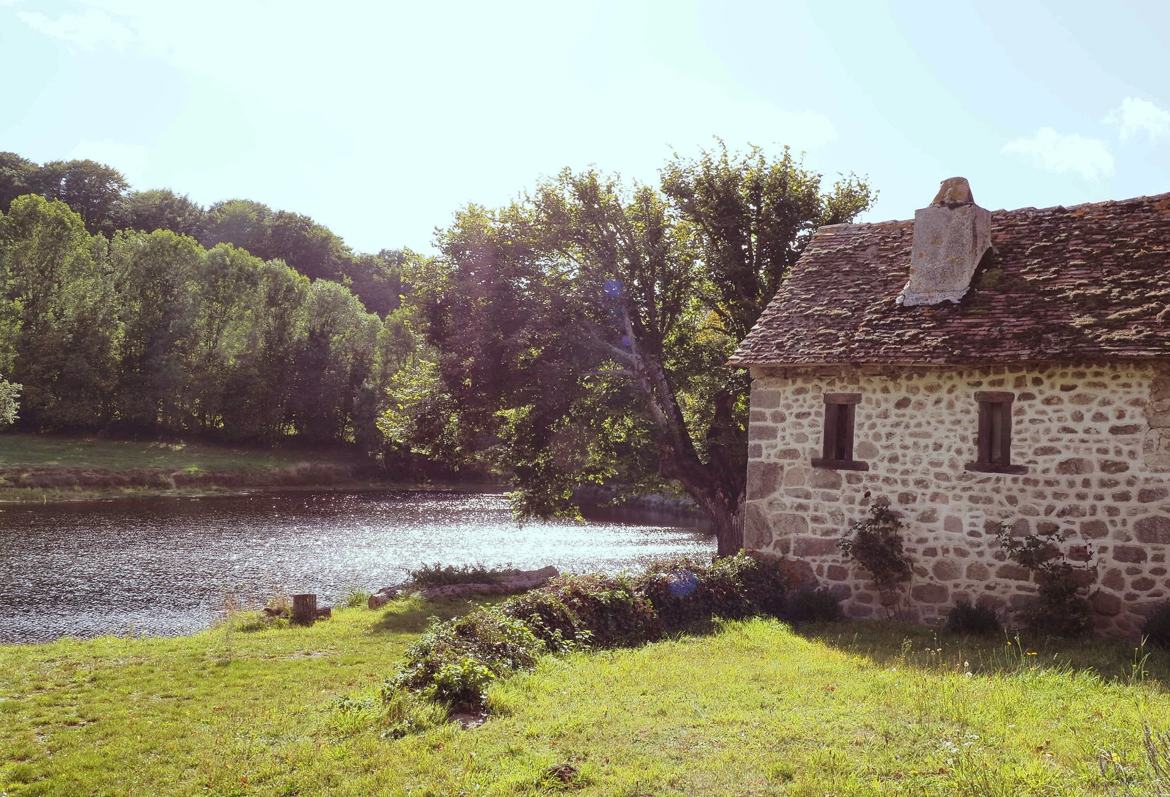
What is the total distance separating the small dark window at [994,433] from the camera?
11.2m

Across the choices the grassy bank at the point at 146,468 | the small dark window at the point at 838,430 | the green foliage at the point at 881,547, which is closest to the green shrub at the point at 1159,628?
the green foliage at the point at 881,547

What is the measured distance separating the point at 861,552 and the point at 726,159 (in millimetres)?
10846

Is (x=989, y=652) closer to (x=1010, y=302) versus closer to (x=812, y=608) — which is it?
(x=812, y=608)

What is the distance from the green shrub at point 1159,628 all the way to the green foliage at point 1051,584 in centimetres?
62

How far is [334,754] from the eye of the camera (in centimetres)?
589

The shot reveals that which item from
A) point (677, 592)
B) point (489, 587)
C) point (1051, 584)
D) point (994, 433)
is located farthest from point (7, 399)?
point (1051, 584)

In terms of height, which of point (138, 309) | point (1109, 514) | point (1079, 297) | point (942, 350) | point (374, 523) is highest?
point (138, 309)

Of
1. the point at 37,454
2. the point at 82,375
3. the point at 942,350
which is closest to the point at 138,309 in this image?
the point at 82,375

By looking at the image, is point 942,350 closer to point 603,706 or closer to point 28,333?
point 603,706

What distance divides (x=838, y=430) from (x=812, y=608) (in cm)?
267

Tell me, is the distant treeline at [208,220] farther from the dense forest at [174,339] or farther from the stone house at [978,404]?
the stone house at [978,404]

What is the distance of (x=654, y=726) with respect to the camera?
6.16 m

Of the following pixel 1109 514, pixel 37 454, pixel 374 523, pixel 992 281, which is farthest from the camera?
pixel 37 454

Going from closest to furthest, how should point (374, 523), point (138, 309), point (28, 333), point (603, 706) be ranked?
point (603, 706) < point (374, 523) < point (28, 333) < point (138, 309)
